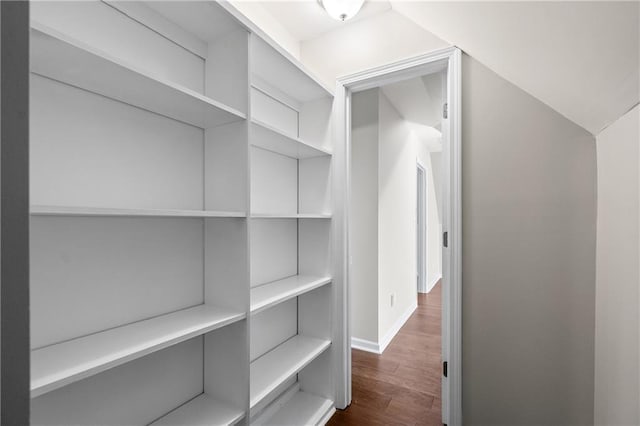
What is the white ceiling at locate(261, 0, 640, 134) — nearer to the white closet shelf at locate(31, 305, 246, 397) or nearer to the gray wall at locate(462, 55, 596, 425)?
the gray wall at locate(462, 55, 596, 425)

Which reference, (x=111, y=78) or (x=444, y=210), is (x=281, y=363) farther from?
(x=111, y=78)

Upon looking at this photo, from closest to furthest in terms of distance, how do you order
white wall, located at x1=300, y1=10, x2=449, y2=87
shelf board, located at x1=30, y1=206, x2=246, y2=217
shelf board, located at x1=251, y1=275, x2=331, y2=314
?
shelf board, located at x1=30, y1=206, x2=246, y2=217 → shelf board, located at x1=251, y1=275, x2=331, y2=314 → white wall, located at x1=300, y1=10, x2=449, y2=87

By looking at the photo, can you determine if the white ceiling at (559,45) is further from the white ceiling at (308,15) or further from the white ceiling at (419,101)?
the white ceiling at (419,101)

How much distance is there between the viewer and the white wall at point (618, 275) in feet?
3.33

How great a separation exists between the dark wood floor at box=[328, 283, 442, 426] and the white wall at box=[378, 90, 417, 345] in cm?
25

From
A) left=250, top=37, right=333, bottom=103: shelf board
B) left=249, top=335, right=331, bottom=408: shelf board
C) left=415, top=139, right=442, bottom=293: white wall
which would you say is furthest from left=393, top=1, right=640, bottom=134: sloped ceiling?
left=415, top=139, right=442, bottom=293: white wall

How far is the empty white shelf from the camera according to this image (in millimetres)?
1692

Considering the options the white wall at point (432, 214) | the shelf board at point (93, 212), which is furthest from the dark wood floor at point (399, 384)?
the white wall at point (432, 214)

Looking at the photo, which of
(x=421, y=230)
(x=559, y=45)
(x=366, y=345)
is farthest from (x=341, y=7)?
(x=421, y=230)

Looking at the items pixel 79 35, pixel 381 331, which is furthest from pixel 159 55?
pixel 381 331

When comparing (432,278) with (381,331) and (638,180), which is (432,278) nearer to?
(381,331)

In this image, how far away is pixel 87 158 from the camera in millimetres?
940

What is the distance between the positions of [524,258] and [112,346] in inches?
71.6

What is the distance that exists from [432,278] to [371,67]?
4.64m
